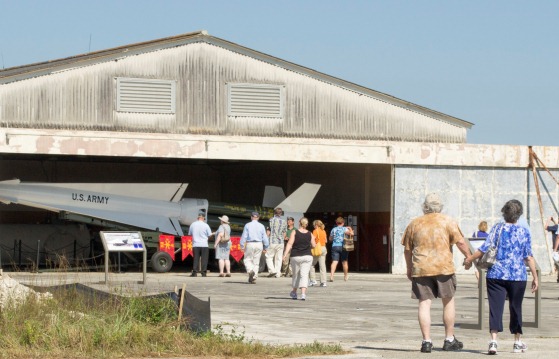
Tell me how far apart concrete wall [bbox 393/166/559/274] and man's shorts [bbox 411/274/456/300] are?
22512 mm

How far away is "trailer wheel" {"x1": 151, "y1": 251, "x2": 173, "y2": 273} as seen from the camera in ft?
119

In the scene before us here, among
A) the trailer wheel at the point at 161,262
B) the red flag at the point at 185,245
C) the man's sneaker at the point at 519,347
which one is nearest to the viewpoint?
the man's sneaker at the point at 519,347

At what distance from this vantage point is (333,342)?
Answer: 13.7m

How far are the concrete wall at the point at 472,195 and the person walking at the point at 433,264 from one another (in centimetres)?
2249

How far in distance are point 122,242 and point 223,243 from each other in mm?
5849

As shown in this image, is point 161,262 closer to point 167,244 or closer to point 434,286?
point 167,244

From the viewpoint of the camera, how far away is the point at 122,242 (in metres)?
26.6

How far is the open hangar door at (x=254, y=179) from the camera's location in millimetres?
39500

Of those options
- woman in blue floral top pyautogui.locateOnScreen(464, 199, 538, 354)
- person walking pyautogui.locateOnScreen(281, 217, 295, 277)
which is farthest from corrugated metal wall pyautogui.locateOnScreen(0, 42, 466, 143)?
woman in blue floral top pyautogui.locateOnScreen(464, 199, 538, 354)

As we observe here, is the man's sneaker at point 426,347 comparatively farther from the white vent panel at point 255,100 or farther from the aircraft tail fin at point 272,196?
the aircraft tail fin at point 272,196

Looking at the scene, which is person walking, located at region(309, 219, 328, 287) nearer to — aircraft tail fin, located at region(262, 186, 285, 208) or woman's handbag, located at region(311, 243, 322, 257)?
woman's handbag, located at region(311, 243, 322, 257)

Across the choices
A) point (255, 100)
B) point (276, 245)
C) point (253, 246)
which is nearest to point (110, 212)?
point (255, 100)

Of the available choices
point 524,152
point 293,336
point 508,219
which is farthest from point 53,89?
point 508,219

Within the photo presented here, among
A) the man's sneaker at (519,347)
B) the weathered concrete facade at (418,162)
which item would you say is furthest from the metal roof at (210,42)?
the man's sneaker at (519,347)
